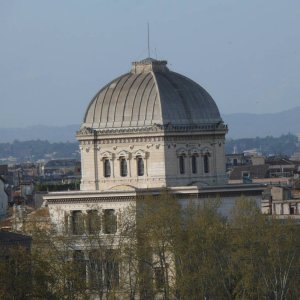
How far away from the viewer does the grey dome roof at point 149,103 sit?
115625 millimetres

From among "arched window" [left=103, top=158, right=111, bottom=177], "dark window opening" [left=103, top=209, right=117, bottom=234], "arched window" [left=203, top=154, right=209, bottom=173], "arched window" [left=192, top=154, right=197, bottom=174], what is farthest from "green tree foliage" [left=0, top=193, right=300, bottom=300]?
"arched window" [left=103, top=158, right=111, bottom=177]

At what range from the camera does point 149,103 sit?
116m

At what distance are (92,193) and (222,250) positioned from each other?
14052mm

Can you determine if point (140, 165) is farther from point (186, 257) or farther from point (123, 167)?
point (186, 257)

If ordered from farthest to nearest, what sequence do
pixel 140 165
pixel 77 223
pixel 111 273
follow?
1. pixel 140 165
2. pixel 77 223
3. pixel 111 273

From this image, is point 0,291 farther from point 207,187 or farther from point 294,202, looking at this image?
point 294,202

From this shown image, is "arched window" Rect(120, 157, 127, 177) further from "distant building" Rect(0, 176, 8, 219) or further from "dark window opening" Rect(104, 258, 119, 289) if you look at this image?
"distant building" Rect(0, 176, 8, 219)

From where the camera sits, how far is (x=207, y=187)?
114m

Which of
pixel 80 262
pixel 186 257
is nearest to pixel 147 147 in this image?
pixel 80 262

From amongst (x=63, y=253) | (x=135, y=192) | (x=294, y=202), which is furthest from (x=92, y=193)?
(x=294, y=202)

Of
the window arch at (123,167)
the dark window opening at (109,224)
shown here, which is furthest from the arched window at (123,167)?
the dark window opening at (109,224)

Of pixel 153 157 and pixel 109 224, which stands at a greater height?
pixel 153 157

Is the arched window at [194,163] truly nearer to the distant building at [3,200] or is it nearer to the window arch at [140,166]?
the window arch at [140,166]

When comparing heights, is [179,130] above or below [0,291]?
above
